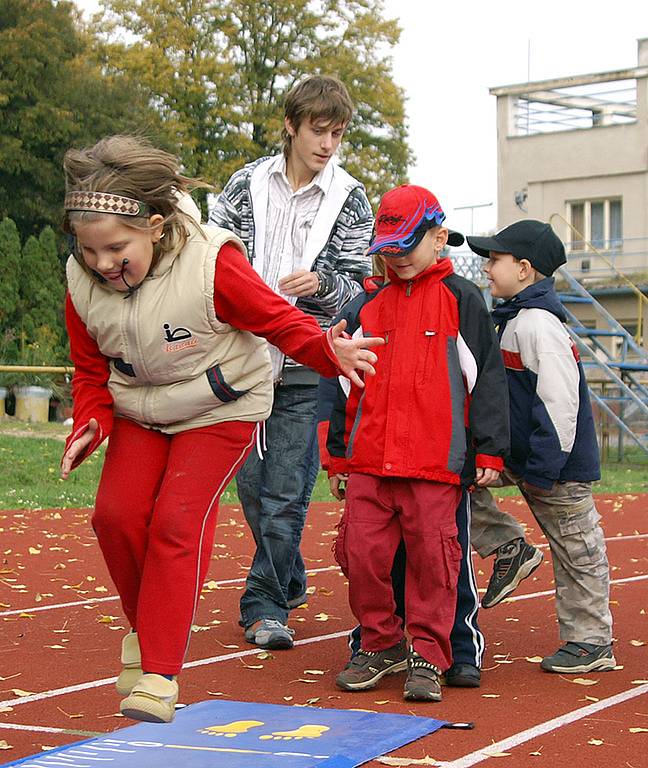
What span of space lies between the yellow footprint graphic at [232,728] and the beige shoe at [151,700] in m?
0.61

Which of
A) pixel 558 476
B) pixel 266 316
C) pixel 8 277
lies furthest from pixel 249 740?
pixel 8 277

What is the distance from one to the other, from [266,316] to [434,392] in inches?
53.9

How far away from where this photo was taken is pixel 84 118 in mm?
36188

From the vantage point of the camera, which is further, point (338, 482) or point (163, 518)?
point (338, 482)

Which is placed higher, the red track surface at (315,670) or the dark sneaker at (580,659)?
the dark sneaker at (580,659)

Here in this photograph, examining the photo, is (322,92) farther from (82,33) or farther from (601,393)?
(82,33)

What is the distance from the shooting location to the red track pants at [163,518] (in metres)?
4.35

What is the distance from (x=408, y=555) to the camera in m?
5.73

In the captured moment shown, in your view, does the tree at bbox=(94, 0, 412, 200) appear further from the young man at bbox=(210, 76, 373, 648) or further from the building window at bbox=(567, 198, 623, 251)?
the young man at bbox=(210, 76, 373, 648)

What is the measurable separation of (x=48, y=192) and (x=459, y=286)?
30682 mm

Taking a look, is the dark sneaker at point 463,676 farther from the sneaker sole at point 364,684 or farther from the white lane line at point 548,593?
the white lane line at point 548,593

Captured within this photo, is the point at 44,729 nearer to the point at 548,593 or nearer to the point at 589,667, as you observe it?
the point at 589,667

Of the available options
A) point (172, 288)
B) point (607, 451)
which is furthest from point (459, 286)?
point (607, 451)

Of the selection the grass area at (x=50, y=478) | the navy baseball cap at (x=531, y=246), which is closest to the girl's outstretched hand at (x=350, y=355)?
the navy baseball cap at (x=531, y=246)
